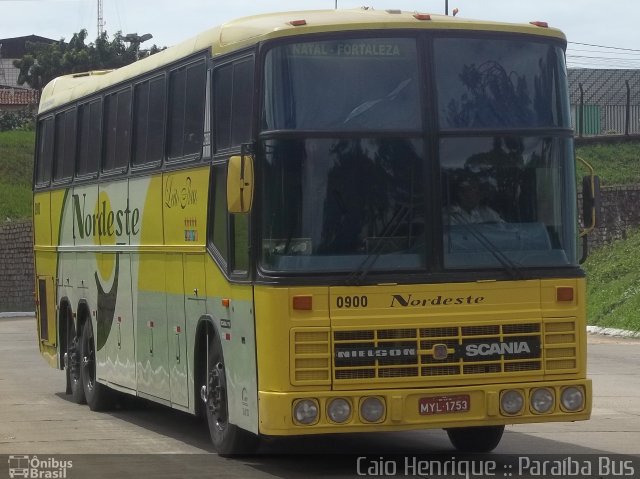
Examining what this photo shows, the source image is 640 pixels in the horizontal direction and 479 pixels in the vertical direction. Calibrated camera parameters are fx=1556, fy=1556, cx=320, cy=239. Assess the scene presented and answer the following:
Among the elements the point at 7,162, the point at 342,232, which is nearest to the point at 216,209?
→ the point at 342,232

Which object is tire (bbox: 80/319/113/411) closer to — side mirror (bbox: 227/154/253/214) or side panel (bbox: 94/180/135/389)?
side panel (bbox: 94/180/135/389)

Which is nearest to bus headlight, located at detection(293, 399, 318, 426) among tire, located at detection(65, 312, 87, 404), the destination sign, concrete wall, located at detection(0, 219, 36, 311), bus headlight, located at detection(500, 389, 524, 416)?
bus headlight, located at detection(500, 389, 524, 416)

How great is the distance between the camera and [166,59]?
46.5 ft

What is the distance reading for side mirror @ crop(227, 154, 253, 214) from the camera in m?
11.0

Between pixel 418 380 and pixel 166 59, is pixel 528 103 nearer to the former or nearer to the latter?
pixel 418 380

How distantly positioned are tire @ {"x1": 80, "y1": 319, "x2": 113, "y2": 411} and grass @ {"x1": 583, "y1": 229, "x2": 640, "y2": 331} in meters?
14.9

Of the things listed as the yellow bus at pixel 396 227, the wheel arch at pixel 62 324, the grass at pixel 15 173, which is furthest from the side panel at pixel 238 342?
the grass at pixel 15 173

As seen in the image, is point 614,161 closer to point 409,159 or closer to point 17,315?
point 17,315

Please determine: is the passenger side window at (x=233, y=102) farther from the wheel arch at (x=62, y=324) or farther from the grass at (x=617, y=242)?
the grass at (x=617, y=242)

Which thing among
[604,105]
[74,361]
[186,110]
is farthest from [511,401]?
[604,105]

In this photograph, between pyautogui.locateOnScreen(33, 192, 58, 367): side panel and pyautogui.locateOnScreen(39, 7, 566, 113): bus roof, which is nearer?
pyautogui.locateOnScreen(39, 7, 566, 113): bus roof

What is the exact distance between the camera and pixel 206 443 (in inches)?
544

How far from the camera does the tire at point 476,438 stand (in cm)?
1276

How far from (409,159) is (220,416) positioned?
2763 mm
